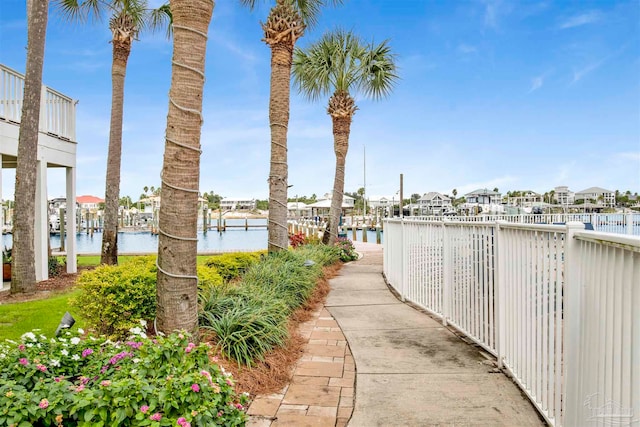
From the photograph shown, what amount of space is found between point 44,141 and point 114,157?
5.45 feet

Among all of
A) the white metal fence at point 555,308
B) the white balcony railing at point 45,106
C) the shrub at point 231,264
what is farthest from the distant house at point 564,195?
the white metal fence at point 555,308

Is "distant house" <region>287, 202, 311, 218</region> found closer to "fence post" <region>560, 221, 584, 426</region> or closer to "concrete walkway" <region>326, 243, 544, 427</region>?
"concrete walkway" <region>326, 243, 544, 427</region>

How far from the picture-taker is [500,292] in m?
3.84

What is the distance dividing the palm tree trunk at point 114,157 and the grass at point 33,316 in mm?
3447

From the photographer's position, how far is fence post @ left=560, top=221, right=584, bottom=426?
2.37m

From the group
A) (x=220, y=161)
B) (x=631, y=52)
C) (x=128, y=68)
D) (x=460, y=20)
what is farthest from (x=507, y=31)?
(x=220, y=161)

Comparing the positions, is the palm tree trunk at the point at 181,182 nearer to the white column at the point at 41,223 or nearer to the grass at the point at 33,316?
the grass at the point at 33,316

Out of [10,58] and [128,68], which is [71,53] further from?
[10,58]

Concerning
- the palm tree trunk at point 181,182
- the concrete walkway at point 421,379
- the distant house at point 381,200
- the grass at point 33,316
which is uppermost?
the distant house at point 381,200

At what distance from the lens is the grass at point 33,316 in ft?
18.5

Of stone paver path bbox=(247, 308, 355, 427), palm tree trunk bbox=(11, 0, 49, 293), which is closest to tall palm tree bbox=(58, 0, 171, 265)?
palm tree trunk bbox=(11, 0, 49, 293)

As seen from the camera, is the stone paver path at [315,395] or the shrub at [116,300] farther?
the shrub at [116,300]

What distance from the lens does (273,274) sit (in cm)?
658

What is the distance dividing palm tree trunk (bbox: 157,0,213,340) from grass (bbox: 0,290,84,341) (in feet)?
7.67
